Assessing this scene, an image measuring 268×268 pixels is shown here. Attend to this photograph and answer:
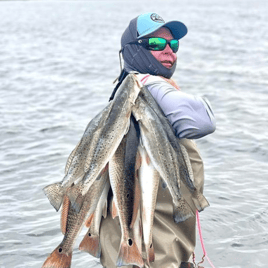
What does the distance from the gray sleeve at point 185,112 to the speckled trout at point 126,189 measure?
305 mm

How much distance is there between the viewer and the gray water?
638 centimetres

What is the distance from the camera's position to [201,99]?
3.78m

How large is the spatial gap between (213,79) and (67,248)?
14.8 metres

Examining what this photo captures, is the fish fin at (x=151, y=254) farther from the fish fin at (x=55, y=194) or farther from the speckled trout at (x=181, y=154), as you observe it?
the fish fin at (x=55, y=194)

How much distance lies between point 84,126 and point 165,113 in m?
8.34

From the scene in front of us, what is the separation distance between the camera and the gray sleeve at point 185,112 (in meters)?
3.71

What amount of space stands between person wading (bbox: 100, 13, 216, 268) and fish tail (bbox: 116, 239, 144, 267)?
298mm

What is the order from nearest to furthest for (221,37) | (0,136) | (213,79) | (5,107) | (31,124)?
(0,136)
(31,124)
(5,107)
(213,79)
(221,37)

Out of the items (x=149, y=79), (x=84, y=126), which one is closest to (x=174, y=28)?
(x=149, y=79)

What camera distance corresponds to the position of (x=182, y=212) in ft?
12.2

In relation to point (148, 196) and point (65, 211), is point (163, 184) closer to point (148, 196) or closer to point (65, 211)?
point (148, 196)

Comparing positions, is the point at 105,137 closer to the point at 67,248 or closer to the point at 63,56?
the point at 67,248

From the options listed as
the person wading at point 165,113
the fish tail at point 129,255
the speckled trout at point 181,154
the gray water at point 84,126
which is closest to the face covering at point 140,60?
the person wading at point 165,113

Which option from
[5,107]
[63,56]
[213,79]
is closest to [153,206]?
[5,107]
